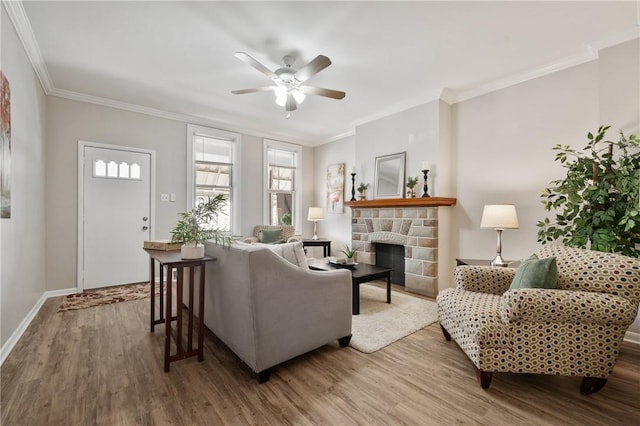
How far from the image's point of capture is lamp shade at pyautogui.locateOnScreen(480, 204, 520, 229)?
9.57ft

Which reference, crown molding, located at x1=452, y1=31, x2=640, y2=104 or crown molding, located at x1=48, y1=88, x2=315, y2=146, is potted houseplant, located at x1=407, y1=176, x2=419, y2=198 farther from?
crown molding, located at x1=48, y1=88, x2=315, y2=146

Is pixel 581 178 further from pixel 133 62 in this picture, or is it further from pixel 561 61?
pixel 133 62

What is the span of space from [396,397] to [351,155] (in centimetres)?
436

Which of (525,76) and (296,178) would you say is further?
(296,178)

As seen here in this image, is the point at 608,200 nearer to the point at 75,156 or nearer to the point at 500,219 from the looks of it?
the point at 500,219

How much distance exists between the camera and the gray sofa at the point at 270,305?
1756 millimetres

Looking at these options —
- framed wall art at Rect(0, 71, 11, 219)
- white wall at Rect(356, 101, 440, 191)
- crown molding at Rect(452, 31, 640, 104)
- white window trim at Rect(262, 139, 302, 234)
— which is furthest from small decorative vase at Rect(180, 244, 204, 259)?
crown molding at Rect(452, 31, 640, 104)

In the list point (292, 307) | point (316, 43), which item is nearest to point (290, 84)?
point (316, 43)

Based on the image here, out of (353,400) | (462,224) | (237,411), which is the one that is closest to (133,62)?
(237,411)

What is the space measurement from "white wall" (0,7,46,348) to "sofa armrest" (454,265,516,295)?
3.59 meters

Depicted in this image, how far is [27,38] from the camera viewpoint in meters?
2.50

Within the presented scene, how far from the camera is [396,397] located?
1672 mm

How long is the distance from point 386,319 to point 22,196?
144 inches

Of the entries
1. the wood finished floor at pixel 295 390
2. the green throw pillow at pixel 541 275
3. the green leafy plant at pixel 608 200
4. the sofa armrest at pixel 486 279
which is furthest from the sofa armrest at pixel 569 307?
the green leafy plant at pixel 608 200
